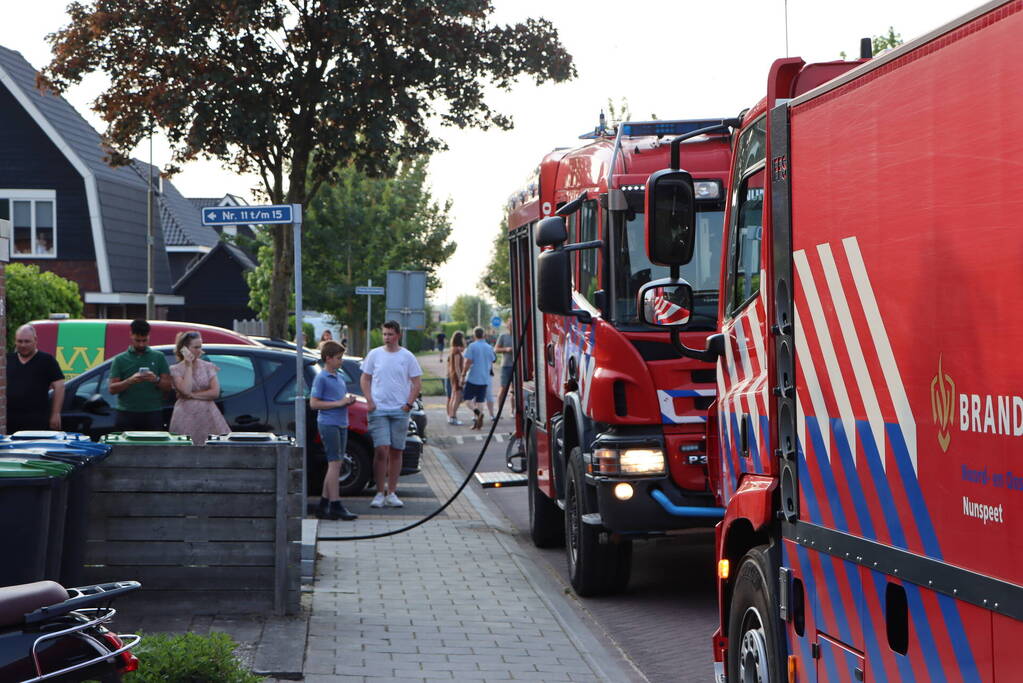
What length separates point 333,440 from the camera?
1305cm

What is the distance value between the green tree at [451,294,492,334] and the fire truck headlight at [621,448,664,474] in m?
131

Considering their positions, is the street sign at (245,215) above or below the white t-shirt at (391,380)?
above

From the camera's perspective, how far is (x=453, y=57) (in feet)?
72.4

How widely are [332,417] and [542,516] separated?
7.79 ft

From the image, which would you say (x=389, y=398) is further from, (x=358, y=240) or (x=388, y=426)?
(x=358, y=240)

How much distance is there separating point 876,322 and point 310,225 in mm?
42715

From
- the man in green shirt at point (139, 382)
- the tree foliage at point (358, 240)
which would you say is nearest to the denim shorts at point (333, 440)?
the man in green shirt at point (139, 382)

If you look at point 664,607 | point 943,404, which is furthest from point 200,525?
point 943,404

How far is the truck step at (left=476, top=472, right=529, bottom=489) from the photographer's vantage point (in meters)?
12.7

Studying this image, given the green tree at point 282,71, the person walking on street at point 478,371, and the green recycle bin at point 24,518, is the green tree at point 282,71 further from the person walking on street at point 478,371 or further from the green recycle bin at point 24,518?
the green recycle bin at point 24,518

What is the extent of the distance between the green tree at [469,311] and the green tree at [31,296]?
365 ft

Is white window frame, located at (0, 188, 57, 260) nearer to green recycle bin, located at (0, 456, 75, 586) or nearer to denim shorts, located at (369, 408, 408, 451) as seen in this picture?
denim shorts, located at (369, 408, 408, 451)

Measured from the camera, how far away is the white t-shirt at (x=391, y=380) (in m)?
13.7

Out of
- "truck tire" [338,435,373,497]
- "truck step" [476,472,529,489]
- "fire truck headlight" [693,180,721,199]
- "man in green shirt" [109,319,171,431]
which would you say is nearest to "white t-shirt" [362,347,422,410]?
"truck step" [476,472,529,489]
